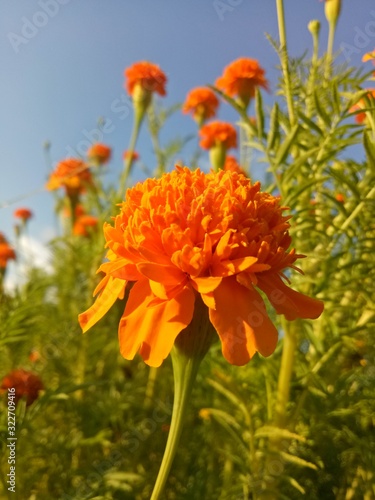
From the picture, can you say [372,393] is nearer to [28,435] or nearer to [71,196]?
[28,435]

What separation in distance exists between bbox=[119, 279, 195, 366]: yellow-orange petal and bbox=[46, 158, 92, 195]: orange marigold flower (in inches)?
53.1

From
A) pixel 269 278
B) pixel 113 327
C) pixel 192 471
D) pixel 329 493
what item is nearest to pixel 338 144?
pixel 269 278

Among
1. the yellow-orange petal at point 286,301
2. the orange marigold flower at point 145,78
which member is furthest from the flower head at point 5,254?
the yellow-orange petal at point 286,301

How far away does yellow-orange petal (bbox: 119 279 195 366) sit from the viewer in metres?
0.42

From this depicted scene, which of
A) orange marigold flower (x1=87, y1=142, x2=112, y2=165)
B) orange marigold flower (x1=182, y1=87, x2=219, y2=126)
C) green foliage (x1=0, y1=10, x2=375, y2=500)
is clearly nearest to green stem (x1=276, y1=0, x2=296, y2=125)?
green foliage (x1=0, y1=10, x2=375, y2=500)

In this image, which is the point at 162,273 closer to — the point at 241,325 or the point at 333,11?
the point at 241,325

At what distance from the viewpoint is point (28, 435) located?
34.8 inches

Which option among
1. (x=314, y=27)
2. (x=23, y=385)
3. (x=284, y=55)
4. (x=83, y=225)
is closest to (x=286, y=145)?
(x=284, y=55)

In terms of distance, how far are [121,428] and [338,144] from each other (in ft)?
2.88

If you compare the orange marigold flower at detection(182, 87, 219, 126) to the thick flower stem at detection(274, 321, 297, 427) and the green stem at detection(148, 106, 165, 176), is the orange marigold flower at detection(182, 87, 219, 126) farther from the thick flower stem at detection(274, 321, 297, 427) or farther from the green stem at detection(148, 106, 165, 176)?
the thick flower stem at detection(274, 321, 297, 427)

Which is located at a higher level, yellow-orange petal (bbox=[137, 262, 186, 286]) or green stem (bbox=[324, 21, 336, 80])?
green stem (bbox=[324, 21, 336, 80])

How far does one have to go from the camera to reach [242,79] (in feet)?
4.46

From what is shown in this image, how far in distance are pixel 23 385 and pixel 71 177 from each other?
1.05 metres

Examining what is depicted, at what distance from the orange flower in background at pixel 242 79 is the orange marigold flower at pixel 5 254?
1050mm
